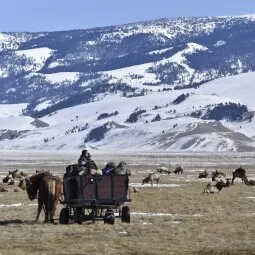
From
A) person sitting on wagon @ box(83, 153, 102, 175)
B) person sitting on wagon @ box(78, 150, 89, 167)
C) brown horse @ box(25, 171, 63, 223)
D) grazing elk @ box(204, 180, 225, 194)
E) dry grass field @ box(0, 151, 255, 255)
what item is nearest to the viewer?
dry grass field @ box(0, 151, 255, 255)

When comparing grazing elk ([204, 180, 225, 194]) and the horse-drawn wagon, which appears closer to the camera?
the horse-drawn wagon

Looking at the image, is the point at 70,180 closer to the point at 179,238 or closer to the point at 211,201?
the point at 179,238

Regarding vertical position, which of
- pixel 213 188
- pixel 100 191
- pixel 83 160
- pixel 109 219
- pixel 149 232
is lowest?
pixel 149 232

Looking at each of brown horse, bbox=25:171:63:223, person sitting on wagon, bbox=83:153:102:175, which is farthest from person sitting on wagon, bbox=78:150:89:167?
brown horse, bbox=25:171:63:223

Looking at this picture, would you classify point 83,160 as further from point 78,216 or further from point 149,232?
point 149,232

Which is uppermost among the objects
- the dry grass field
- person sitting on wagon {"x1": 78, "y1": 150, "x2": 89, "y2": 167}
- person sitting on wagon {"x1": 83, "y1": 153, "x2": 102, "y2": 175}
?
person sitting on wagon {"x1": 78, "y1": 150, "x2": 89, "y2": 167}

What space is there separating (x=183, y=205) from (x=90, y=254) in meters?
17.5

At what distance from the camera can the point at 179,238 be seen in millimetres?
25188

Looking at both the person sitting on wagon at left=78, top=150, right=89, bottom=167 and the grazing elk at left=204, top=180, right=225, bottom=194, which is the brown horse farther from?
the grazing elk at left=204, top=180, right=225, bottom=194

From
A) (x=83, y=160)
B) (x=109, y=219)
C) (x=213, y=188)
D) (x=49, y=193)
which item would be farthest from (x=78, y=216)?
(x=213, y=188)

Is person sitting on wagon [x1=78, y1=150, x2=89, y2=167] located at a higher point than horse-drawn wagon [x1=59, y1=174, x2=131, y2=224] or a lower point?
higher

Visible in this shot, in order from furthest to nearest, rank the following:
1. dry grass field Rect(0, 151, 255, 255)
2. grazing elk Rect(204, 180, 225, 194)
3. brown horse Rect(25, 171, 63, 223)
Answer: grazing elk Rect(204, 180, 225, 194) → brown horse Rect(25, 171, 63, 223) → dry grass field Rect(0, 151, 255, 255)

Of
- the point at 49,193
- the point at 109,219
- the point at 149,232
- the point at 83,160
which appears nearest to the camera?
the point at 149,232

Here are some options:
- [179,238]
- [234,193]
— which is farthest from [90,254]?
[234,193]
